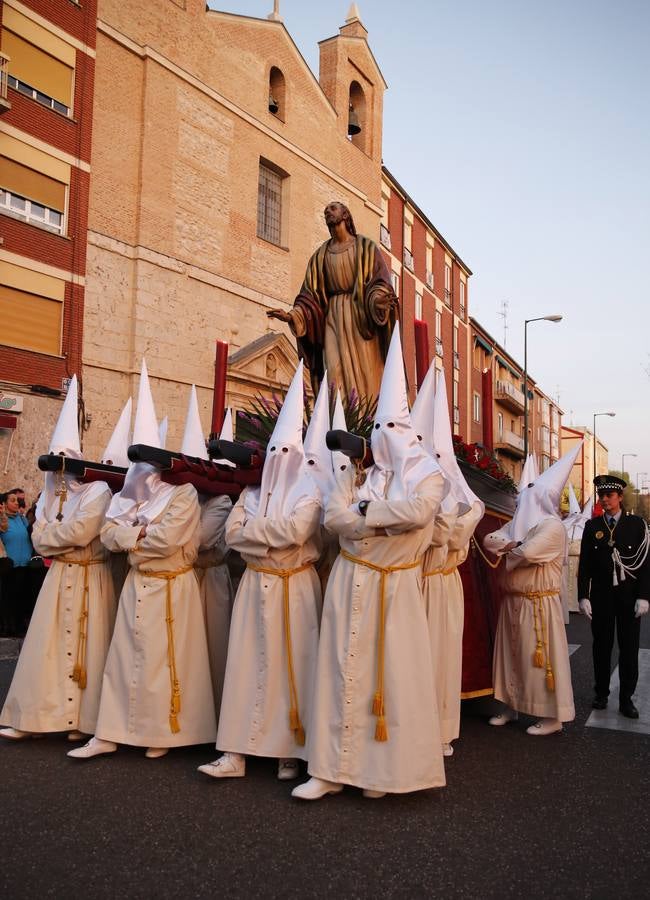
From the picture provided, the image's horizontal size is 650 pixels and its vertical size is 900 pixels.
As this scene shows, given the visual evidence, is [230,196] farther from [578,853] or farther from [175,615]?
[578,853]

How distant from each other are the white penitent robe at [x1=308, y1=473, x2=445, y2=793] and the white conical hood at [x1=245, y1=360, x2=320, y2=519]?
1.20ft

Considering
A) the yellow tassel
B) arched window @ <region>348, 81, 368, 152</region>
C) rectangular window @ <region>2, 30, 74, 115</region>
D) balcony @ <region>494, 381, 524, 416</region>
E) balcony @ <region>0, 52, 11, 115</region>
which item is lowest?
the yellow tassel

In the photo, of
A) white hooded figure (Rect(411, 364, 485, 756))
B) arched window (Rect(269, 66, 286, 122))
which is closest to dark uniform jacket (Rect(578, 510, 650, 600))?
white hooded figure (Rect(411, 364, 485, 756))

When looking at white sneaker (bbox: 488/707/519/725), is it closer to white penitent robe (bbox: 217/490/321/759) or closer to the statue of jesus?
white penitent robe (bbox: 217/490/321/759)

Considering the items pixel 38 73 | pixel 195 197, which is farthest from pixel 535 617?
pixel 195 197

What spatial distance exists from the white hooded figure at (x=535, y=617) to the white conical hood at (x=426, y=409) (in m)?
1.10

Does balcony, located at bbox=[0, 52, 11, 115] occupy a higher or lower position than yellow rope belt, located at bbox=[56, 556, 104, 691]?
higher

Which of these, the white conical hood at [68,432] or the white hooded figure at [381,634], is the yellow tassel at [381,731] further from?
the white conical hood at [68,432]

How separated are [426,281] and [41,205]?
20.7 m

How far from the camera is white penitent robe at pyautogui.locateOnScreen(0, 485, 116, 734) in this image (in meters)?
5.45

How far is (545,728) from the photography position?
600 cm

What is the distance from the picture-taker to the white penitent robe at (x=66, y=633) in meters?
5.45

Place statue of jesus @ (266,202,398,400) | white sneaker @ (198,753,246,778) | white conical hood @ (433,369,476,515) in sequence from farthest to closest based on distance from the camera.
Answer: statue of jesus @ (266,202,398,400)
white conical hood @ (433,369,476,515)
white sneaker @ (198,753,246,778)

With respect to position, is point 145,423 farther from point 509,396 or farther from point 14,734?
point 509,396
